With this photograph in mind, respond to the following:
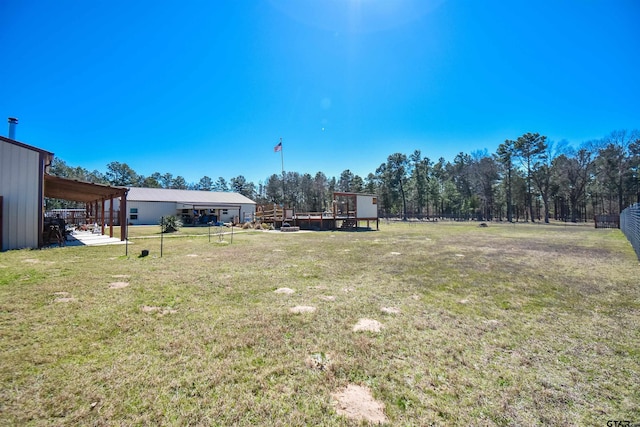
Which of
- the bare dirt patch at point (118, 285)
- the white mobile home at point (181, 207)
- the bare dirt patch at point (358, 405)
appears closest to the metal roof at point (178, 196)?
the white mobile home at point (181, 207)

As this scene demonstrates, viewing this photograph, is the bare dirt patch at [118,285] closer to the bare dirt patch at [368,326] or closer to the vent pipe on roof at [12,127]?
the bare dirt patch at [368,326]

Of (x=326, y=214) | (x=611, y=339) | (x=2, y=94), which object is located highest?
(x=2, y=94)

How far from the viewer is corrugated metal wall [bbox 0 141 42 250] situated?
30.0 feet

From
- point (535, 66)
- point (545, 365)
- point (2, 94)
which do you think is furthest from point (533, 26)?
point (2, 94)

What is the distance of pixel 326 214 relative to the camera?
2245cm

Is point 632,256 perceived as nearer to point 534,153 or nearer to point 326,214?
point 326,214

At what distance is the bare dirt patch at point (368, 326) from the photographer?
3197mm

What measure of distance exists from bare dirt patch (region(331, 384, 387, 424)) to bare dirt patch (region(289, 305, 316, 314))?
1680 millimetres

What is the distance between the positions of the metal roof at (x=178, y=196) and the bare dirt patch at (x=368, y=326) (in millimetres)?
31488

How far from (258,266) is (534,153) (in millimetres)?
50583

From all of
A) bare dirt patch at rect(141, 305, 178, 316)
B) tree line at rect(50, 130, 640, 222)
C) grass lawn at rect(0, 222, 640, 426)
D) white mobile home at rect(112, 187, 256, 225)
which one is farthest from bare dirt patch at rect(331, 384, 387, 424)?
tree line at rect(50, 130, 640, 222)

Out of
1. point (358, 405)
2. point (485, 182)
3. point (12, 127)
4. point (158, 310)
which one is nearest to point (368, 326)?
point (358, 405)

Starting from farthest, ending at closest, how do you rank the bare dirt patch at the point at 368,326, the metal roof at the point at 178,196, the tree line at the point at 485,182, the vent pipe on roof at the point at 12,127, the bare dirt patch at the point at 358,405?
1. the tree line at the point at 485,182
2. the metal roof at the point at 178,196
3. the vent pipe on roof at the point at 12,127
4. the bare dirt patch at the point at 368,326
5. the bare dirt patch at the point at 358,405

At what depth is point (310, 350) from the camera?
2.68 m
